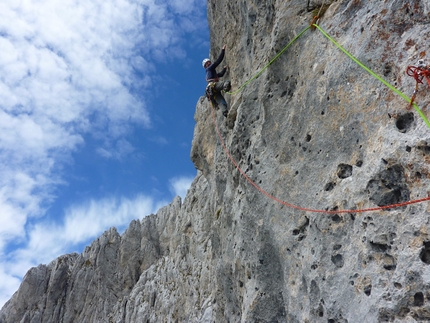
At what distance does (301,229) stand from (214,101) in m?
Result: 8.77

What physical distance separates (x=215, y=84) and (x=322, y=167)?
8297mm

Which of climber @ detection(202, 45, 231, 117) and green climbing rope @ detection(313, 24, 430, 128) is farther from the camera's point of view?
climber @ detection(202, 45, 231, 117)

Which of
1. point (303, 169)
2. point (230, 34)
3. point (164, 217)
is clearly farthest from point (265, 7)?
point (164, 217)

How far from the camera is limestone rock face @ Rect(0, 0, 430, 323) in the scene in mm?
6793

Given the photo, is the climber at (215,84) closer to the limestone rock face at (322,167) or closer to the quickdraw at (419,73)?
the limestone rock face at (322,167)

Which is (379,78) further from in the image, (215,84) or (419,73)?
(215,84)

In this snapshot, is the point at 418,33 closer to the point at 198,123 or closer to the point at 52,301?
the point at 198,123

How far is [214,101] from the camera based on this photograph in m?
16.8

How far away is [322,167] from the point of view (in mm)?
9078

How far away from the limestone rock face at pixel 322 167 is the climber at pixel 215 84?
53 centimetres

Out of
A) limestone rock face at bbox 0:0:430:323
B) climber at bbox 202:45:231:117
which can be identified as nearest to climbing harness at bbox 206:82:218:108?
climber at bbox 202:45:231:117

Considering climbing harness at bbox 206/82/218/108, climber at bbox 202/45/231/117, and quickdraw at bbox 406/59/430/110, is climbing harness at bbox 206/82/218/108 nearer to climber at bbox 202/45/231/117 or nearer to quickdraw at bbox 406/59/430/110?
climber at bbox 202/45/231/117

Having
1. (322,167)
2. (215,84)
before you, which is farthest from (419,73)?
(215,84)

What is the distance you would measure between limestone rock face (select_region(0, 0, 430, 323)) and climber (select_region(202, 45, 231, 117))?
53cm
